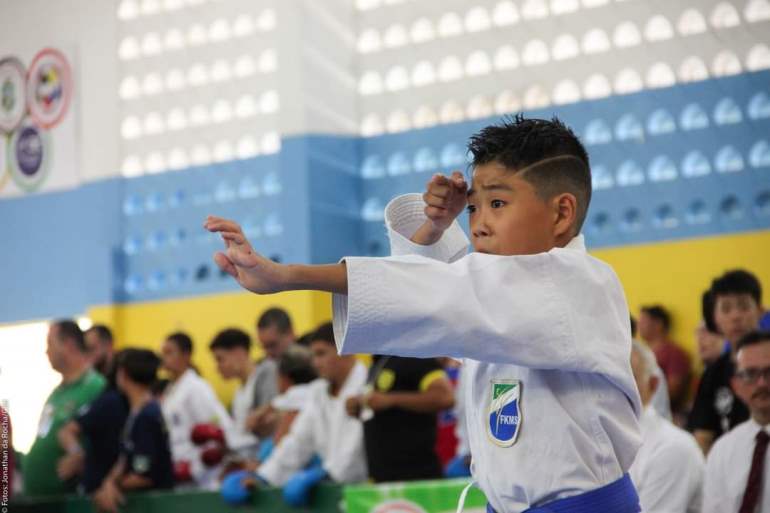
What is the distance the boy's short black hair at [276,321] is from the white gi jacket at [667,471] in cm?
253

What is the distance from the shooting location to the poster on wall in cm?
869

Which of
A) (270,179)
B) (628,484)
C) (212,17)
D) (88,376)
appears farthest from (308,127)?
(628,484)

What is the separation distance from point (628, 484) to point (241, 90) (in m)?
8.64

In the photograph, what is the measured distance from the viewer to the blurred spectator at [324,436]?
13.7 feet

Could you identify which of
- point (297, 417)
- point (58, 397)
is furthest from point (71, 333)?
point (297, 417)

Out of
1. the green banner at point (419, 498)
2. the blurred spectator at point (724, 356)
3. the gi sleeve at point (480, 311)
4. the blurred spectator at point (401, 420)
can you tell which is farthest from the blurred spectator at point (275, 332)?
the gi sleeve at point (480, 311)

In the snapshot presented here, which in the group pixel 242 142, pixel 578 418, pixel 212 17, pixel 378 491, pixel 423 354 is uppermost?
pixel 212 17

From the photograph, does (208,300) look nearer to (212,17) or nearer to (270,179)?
(270,179)

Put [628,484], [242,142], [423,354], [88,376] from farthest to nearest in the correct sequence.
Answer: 1. [242,142]
2. [88,376]
3. [628,484]
4. [423,354]

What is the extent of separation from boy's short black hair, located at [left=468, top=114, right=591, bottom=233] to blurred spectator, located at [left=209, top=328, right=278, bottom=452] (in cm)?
355

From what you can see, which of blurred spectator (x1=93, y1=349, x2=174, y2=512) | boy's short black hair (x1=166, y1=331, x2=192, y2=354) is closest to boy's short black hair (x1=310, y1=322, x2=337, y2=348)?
blurred spectator (x1=93, y1=349, x2=174, y2=512)

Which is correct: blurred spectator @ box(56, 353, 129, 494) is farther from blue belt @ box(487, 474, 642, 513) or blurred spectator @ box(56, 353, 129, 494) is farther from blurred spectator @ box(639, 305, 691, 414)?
blurred spectator @ box(639, 305, 691, 414)

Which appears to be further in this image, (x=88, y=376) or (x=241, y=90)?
(x=241, y=90)

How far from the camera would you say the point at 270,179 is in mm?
9617
